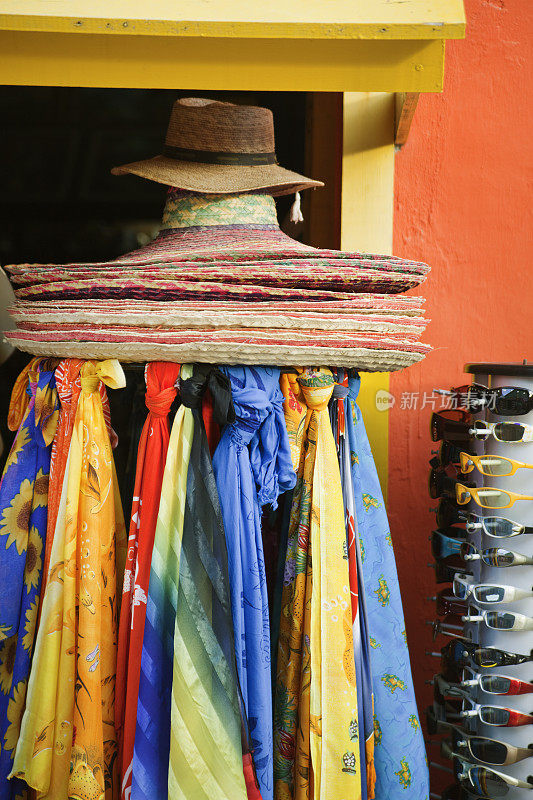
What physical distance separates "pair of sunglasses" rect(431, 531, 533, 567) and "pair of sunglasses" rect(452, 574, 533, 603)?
3 centimetres

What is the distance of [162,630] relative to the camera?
807 mm

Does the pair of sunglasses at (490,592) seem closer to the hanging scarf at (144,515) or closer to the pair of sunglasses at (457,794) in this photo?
the pair of sunglasses at (457,794)

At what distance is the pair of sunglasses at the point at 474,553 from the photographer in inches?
37.7

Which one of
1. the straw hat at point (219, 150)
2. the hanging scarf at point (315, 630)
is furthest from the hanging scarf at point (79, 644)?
the straw hat at point (219, 150)

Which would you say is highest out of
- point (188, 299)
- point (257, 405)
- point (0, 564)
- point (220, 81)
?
point (220, 81)

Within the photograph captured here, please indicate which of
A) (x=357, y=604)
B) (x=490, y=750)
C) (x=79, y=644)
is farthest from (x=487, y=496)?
(x=79, y=644)

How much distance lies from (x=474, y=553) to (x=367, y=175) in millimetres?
661

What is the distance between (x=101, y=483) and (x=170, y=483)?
0.31 feet

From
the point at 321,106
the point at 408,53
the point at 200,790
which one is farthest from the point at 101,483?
the point at 321,106

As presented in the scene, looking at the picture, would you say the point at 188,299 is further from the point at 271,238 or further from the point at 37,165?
the point at 37,165

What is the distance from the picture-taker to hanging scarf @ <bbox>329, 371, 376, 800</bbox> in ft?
2.86

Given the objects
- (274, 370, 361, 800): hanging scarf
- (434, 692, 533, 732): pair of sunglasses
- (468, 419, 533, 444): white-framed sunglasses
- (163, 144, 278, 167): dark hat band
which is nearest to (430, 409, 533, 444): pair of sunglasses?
(468, 419, 533, 444): white-framed sunglasses

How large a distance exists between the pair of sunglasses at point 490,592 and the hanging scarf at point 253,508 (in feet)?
1.07

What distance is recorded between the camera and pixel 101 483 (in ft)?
2.83
